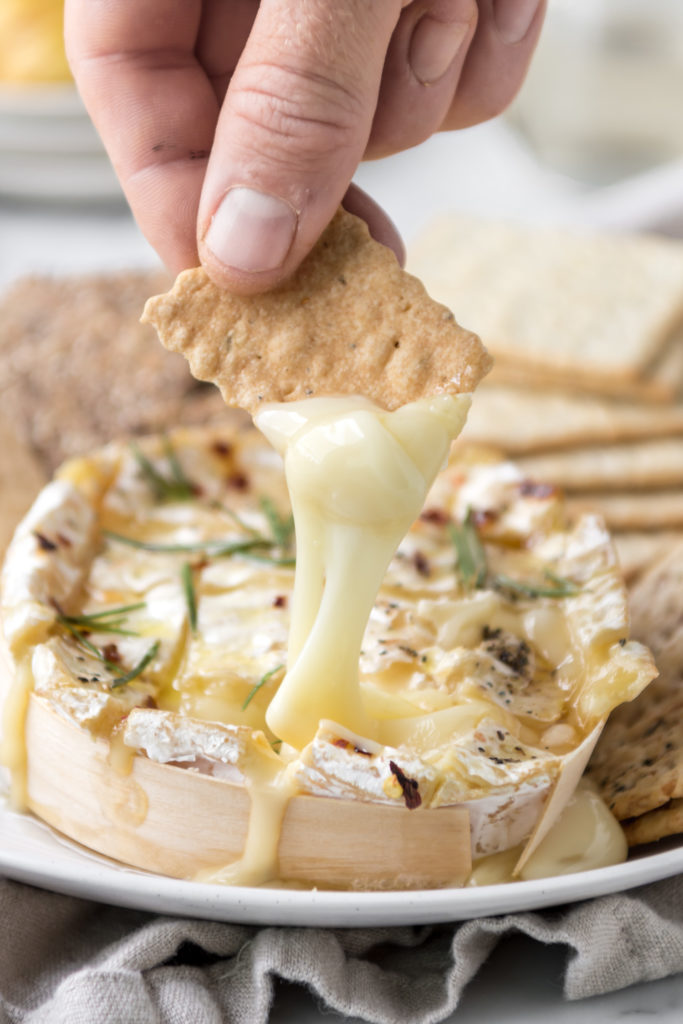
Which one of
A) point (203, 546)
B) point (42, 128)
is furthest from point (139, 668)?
point (42, 128)

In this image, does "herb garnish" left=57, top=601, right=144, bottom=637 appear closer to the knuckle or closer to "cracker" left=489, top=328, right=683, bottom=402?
the knuckle

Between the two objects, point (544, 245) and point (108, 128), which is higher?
point (108, 128)

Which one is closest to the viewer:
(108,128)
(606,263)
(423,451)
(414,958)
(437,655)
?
(423,451)

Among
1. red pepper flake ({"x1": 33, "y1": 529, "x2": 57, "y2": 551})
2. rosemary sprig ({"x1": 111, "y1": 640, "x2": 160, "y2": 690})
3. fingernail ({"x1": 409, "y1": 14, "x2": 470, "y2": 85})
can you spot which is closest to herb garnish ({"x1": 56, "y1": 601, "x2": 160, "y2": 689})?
rosemary sprig ({"x1": 111, "y1": 640, "x2": 160, "y2": 690})

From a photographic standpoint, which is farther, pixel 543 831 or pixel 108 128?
pixel 108 128

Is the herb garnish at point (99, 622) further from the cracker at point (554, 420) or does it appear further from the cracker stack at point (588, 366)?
the cracker at point (554, 420)

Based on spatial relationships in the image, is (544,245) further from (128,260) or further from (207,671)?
(207,671)

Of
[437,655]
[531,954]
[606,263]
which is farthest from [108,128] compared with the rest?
→ [606,263]
